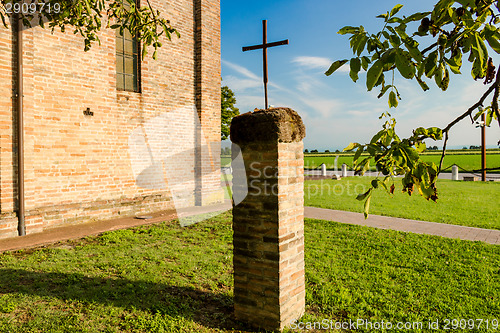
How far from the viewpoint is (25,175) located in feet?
22.0

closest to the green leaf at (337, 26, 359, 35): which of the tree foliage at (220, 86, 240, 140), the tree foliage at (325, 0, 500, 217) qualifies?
the tree foliage at (325, 0, 500, 217)

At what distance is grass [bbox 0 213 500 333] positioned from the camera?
349cm

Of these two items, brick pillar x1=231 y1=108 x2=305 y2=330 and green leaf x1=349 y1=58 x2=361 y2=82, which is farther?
brick pillar x1=231 y1=108 x2=305 y2=330

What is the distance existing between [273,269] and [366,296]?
1697 mm

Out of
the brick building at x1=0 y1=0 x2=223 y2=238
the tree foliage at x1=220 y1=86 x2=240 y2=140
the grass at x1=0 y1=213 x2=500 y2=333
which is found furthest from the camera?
the tree foliage at x1=220 y1=86 x2=240 y2=140

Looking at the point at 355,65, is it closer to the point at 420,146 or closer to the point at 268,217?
the point at 420,146

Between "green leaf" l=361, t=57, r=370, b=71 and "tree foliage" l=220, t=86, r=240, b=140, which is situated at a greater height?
"tree foliage" l=220, t=86, r=240, b=140

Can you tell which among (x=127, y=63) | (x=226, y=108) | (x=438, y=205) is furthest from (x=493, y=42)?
(x=226, y=108)

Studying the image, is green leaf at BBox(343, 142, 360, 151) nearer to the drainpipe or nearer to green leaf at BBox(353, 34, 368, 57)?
green leaf at BBox(353, 34, 368, 57)

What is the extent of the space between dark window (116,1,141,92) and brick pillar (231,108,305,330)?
6.67 metres

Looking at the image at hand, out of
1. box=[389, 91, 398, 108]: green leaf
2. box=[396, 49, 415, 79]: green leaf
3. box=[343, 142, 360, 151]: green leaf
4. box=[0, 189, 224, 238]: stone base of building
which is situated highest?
box=[396, 49, 415, 79]: green leaf

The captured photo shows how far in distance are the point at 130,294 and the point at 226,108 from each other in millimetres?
24986

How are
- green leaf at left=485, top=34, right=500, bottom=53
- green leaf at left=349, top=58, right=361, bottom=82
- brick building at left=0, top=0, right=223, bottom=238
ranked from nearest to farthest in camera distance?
green leaf at left=485, top=34, right=500, bottom=53, green leaf at left=349, top=58, right=361, bottom=82, brick building at left=0, top=0, right=223, bottom=238

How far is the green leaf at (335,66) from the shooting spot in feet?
3.82
